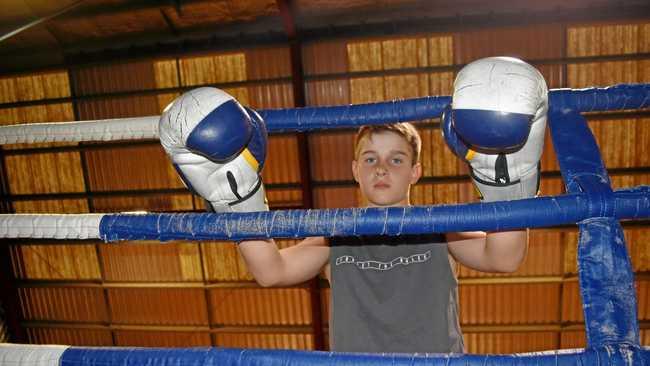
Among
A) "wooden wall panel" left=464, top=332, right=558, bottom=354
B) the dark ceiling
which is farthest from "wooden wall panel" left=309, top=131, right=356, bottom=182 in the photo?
"wooden wall panel" left=464, top=332, right=558, bottom=354

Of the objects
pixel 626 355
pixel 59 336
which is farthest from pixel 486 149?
pixel 59 336

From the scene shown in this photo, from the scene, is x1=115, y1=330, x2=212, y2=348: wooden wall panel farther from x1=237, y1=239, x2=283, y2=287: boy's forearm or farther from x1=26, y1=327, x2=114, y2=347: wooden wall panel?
x1=237, y1=239, x2=283, y2=287: boy's forearm

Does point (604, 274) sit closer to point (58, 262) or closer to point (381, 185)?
point (381, 185)

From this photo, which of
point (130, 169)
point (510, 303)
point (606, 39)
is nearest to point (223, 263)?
point (130, 169)

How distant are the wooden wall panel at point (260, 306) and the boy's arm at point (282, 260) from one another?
17.6 feet

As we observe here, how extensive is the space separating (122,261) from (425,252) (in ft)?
23.2

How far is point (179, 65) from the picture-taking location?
701 centimetres

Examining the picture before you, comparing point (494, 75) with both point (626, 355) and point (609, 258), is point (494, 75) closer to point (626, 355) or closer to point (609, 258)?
point (609, 258)

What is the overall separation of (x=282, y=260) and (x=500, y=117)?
3.55 ft

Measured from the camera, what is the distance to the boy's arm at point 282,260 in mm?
1658

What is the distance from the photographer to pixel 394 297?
1.69m

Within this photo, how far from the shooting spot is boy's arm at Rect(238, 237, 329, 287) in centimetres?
166

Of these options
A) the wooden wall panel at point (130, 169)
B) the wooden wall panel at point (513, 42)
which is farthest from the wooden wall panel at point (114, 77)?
the wooden wall panel at point (513, 42)

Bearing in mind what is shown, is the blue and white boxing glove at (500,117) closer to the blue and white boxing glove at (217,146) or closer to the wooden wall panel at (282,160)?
the blue and white boxing glove at (217,146)
